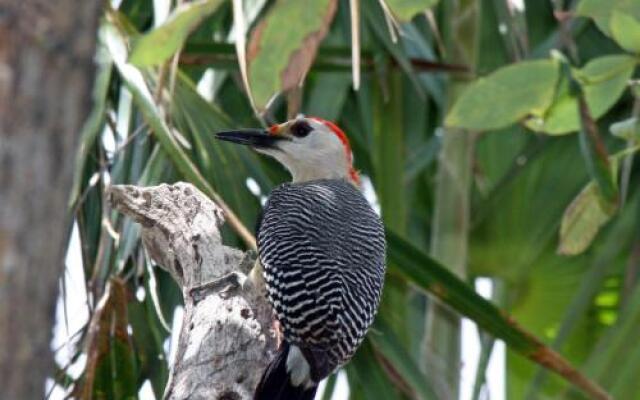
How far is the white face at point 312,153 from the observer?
223 inches

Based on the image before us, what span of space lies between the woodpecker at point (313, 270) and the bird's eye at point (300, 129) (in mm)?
73

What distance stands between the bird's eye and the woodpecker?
0.24ft

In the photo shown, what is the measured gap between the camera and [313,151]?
574 centimetres

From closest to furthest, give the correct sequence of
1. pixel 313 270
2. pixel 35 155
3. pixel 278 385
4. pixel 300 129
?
pixel 35 155 < pixel 278 385 < pixel 313 270 < pixel 300 129

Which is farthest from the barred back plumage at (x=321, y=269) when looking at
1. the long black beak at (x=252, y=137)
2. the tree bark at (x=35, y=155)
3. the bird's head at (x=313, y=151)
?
the tree bark at (x=35, y=155)

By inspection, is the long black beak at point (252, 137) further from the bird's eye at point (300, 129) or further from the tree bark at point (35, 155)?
the tree bark at point (35, 155)

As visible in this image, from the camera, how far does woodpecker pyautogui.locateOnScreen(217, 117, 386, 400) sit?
4.05 metres

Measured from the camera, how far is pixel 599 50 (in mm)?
7035

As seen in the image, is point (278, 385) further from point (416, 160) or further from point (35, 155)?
point (416, 160)

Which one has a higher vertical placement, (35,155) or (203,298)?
(35,155)

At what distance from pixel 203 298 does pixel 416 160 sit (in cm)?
304

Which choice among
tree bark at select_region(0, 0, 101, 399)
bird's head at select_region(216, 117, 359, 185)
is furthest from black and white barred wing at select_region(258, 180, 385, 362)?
tree bark at select_region(0, 0, 101, 399)

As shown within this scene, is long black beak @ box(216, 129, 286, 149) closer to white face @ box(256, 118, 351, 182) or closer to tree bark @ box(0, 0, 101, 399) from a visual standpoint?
white face @ box(256, 118, 351, 182)

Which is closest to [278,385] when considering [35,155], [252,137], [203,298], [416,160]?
[203,298]
